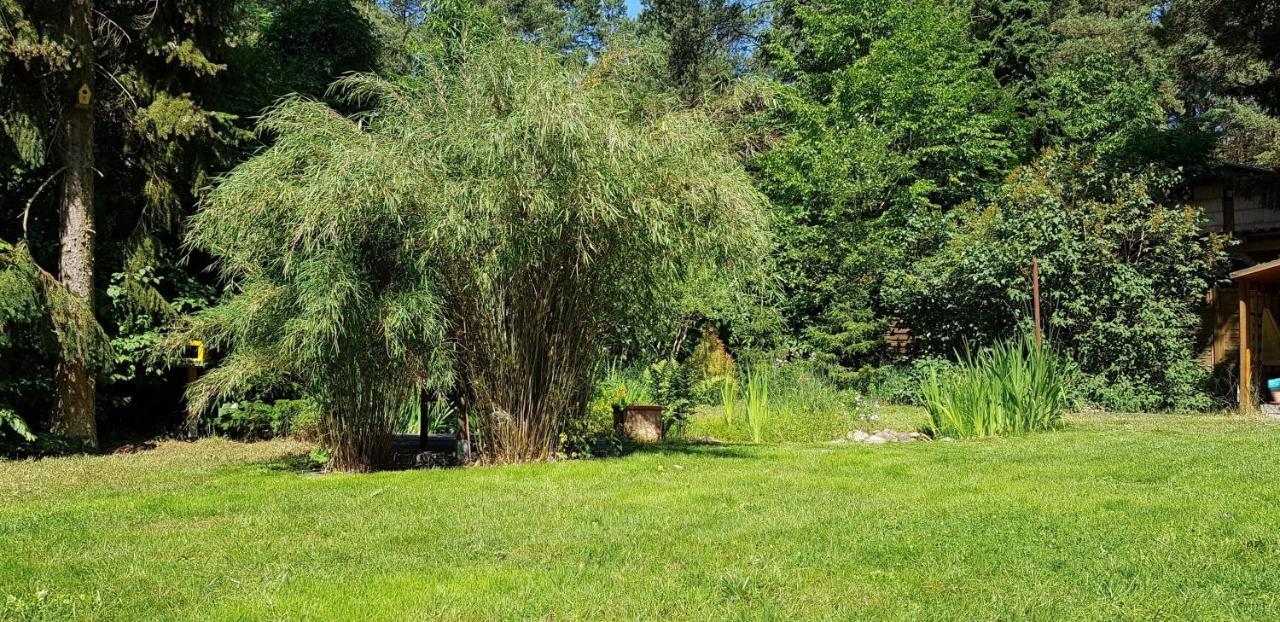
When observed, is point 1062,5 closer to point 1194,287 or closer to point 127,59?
point 1194,287

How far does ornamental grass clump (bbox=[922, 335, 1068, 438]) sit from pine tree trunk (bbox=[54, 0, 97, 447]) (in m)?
8.70

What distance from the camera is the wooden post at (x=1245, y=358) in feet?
39.9

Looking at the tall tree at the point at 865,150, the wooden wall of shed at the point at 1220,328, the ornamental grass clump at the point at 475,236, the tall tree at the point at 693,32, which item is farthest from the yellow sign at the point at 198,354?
the tall tree at the point at 693,32

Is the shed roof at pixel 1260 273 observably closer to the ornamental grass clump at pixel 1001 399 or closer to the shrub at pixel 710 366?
the ornamental grass clump at pixel 1001 399

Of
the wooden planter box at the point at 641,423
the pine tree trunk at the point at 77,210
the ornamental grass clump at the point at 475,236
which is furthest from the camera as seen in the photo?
the wooden planter box at the point at 641,423

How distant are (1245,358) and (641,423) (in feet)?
25.6

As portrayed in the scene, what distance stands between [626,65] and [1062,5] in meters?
22.1

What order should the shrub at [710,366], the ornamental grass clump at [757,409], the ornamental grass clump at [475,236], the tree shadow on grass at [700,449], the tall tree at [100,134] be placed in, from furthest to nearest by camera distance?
the shrub at [710,366] → the ornamental grass clump at [757,409] → the tall tree at [100,134] → the tree shadow on grass at [700,449] → the ornamental grass clump at [475,236]

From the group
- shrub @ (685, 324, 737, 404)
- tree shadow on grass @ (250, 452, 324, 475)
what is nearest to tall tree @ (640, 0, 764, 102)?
shrub @ (685, 324, 737, 404)

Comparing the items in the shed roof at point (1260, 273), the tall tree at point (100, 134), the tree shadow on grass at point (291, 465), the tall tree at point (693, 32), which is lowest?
the tree shadow on grass at point (291, 465)

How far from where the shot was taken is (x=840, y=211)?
51.6ft

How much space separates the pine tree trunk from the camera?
968 centimetres

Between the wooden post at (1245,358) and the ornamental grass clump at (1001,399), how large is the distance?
3282mm

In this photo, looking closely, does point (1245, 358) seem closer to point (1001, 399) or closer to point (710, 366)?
point (1001, 399)
